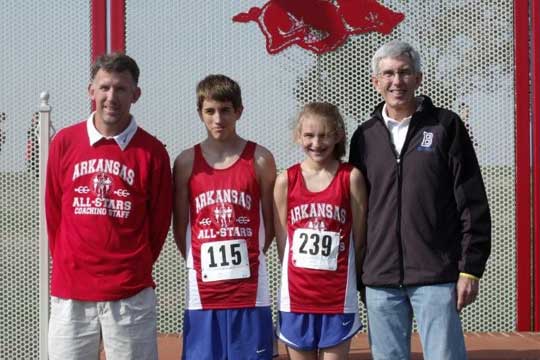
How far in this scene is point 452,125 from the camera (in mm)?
3906

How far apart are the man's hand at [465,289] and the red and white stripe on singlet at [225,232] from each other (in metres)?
0.91

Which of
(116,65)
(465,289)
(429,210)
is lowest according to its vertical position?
(465,289)

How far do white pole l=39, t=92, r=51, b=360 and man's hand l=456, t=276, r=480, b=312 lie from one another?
2.31 m

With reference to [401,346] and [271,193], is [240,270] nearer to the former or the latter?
[271,193]

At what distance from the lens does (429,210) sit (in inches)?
151

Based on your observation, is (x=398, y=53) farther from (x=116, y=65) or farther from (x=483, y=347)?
(x=483, y=347)

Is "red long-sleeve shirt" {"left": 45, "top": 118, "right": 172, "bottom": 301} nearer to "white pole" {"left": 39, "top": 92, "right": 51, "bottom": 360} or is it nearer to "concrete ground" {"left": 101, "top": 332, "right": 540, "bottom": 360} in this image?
"white pole" {"left": 39, "top": 92, "right": 51, "bottom": 360}

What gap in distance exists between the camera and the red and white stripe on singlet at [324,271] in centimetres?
405

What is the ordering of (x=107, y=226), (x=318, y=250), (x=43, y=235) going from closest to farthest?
1. (x=107, y=226)
2. (x=318, y=250)
3. (x=43, y=235)

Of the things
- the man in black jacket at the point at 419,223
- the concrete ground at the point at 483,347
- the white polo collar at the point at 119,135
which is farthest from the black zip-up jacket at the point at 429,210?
the concrete ground at the point at 483,347

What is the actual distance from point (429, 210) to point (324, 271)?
562 mm

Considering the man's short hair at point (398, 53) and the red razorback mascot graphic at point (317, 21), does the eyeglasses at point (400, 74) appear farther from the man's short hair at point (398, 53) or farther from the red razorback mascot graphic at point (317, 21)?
the red razorback mascot graphic at point (317, 21)

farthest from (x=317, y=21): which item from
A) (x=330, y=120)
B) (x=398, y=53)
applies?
(x=398, y=53)

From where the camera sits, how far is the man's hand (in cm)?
378
